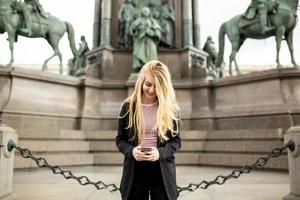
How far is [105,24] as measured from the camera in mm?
14070

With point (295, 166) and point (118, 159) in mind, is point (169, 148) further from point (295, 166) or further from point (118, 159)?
point (118, 159)

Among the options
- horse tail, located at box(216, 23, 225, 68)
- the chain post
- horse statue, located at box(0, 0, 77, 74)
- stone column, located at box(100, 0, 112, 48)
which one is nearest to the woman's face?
the chain post

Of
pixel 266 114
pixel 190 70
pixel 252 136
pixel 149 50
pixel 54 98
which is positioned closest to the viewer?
pixel 252 136

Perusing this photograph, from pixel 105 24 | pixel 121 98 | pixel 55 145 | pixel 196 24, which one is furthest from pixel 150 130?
A: pixel 196 24

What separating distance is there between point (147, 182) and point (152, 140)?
319mm

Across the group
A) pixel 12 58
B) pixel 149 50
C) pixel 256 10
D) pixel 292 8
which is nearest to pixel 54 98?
pixel 12 58

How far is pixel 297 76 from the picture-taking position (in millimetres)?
10203

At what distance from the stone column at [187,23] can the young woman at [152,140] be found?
38.1 ft

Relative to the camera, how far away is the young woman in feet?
7.63

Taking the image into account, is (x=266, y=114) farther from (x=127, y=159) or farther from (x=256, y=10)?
(x=127, y=159)

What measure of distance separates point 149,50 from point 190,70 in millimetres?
2042

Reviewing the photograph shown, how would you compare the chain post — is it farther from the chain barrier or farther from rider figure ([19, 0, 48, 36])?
rider figure ([19, 0, 48, 36])

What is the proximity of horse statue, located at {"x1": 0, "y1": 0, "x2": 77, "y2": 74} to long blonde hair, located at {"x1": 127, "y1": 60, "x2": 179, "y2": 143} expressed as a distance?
10.5 meters

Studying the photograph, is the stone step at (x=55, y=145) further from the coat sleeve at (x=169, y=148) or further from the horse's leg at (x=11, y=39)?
the coat sleeve at (x=169, y=148)
